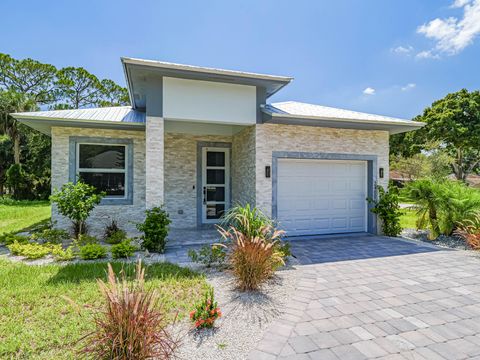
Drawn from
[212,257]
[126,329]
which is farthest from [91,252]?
[126,329]

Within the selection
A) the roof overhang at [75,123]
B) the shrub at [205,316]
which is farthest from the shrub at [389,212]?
the roof overhang at [75,123]

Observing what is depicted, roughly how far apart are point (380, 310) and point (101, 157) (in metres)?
8.75

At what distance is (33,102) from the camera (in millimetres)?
22094

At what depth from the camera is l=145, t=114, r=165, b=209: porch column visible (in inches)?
269

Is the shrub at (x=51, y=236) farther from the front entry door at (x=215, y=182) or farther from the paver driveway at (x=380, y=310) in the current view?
the paver driveway at (x=380, y=310)

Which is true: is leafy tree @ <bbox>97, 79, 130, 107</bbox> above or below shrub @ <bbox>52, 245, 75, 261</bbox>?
above

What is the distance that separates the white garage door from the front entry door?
2.82 m

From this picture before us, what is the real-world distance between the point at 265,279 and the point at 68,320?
3.05m

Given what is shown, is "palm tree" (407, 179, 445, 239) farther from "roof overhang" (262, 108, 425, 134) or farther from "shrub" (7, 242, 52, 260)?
"shrub" (7, 242, 52, 260)

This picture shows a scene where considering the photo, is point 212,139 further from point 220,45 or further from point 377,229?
point 377,229

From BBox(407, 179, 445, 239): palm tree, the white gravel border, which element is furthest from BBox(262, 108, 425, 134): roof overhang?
the white gravel border

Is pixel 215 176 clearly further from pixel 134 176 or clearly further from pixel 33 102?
pixel 33 102

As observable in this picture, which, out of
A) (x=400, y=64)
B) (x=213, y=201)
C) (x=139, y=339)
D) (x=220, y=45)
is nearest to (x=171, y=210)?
(x=213, y=201)

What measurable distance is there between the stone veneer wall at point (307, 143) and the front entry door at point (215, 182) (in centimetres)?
283
